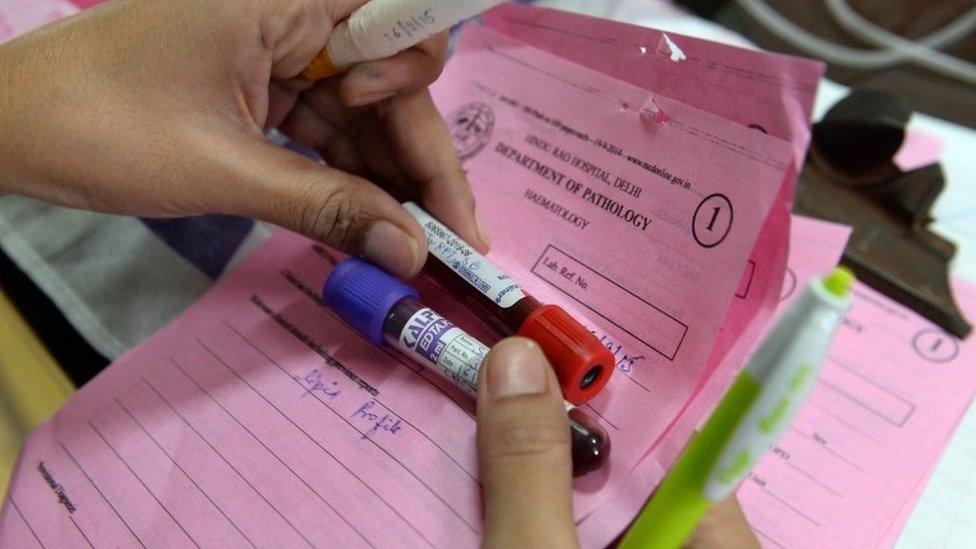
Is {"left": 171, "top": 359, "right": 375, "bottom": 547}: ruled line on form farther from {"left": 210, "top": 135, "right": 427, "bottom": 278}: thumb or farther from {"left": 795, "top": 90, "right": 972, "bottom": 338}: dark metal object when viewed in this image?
{"left": 795, "top": 90, "right": 972, "bottom": 338}: dark metal object

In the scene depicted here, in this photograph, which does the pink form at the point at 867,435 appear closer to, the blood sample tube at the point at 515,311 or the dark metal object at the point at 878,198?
the dark metal object at the point at 878,198

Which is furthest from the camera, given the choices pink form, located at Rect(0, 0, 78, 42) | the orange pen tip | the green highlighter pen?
pink form, located at Rect(0, 0, 78, 42)

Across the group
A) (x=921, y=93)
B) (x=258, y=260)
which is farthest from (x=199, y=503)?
(x=921, y=93)

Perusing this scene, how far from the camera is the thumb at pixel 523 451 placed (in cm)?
27

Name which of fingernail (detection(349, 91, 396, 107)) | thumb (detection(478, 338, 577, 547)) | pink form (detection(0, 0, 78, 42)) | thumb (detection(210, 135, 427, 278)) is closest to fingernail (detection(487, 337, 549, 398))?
thumb (detection(478, 338, 577, 547))

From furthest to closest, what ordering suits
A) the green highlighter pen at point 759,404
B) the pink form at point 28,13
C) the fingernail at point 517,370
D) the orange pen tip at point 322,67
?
the pink form at point 28,13 → the orange pen tip at point 322,67 → the fingernail at point 517,370 → the green highlighter pen at point 759,404

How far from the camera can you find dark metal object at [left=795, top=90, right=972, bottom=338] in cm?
48

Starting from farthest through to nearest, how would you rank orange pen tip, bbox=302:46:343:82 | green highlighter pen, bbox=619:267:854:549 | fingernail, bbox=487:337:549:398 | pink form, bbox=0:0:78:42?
pink form, bbox=0:0:78:42, orange pen tip, bbox=302:46:343:82, fingernail, bbox=487:337:549:398, green highlighter pen, bbox=619:267:854:549

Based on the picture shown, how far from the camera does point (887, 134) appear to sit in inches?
20.3

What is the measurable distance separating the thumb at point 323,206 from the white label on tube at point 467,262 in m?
0.01

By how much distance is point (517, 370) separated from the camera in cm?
31

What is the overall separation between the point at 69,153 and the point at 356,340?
0.19 metres

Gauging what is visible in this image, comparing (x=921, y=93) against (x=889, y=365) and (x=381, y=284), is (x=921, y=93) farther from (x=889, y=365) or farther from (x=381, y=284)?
(x=381, y=284)

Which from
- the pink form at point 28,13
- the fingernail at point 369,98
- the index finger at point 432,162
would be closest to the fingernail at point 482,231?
the index finger at point 432,162
